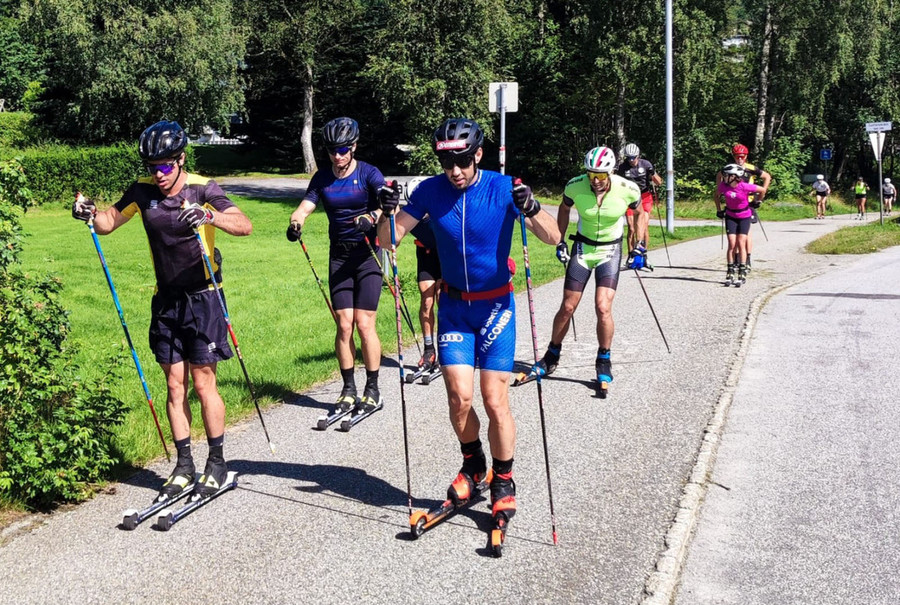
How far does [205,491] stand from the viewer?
18.1 feet

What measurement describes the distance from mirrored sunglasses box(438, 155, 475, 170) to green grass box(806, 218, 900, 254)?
18258mm

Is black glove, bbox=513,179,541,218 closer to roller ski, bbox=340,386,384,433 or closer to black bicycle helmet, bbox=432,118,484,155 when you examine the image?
black bicycle helmet, bbox=432,118,484,155

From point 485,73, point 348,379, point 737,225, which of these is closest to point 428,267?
point 348,379

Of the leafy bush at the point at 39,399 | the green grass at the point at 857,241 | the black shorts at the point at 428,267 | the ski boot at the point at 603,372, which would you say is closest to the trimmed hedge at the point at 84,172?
the green grass at the point at 857,241

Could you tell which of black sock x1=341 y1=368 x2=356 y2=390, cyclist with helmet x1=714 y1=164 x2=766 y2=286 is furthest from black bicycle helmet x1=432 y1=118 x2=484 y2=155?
cyclist with helmet x1=714 y1=164 x2=766 y2=286

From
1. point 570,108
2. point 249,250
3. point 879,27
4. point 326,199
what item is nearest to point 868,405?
point 326,199

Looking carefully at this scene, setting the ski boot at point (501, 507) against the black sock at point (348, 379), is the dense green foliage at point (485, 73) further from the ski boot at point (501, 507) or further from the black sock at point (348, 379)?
the ski boot at point (501, 507)

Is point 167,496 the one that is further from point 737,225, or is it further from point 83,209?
point 737,225

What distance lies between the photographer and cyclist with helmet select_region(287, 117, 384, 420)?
7.42m

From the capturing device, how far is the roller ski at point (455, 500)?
4.94m

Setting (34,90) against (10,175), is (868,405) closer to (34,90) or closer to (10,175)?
(10,175)

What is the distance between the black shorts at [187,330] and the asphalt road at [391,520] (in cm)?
93

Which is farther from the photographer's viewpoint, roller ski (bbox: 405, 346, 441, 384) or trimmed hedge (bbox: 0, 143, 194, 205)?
trimmed hedge (bbox: 0, 143, 194, 205)

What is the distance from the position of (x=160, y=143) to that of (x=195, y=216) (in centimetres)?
55
